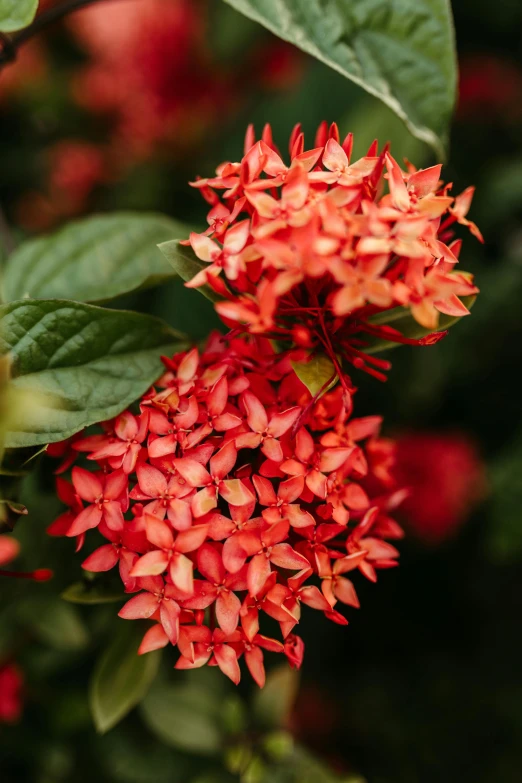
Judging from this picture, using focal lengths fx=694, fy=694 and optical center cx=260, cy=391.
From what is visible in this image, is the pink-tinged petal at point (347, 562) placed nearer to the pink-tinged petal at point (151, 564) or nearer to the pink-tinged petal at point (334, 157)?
the pink-tinged petal at point (151, 564)

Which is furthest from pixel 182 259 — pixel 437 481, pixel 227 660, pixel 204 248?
pixel 437 481

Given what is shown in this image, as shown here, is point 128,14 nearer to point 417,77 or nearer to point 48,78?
point 48,78

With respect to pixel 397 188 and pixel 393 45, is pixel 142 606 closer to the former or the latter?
pixel 397 188

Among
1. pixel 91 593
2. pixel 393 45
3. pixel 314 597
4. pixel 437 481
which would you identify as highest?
pixel 393 45

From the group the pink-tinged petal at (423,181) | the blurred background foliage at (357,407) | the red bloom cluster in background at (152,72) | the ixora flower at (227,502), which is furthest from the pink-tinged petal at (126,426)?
the red bloom cluster in background at (152,72)

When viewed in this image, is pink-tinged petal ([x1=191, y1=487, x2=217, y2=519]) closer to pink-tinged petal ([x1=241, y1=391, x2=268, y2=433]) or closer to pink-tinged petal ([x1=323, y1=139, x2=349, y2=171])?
pink-tinged petal ([x1=241, y1=391, x2=268, y2=433])

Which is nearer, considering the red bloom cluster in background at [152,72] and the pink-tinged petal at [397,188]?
the pink-tinged petal at [397,188]
